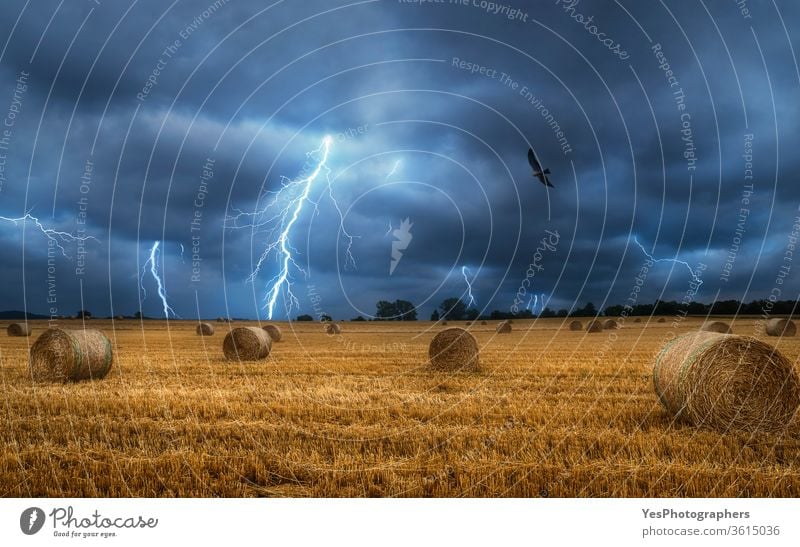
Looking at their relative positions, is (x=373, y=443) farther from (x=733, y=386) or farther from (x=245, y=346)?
(x=245, y=346)

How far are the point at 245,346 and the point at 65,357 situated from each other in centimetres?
655

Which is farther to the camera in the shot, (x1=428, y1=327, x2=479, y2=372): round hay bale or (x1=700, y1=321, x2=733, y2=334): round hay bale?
(x1=700, y1=321, x2=733, y2=334): round hay bale

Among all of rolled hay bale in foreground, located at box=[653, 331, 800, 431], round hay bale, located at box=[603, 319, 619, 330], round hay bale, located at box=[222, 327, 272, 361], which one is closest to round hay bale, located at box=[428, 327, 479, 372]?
round hay bale, located at box=[222, 327, 272, 361]

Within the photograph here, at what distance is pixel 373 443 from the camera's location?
7188 mm

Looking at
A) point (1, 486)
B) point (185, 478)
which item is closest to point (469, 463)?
point (185, 478)

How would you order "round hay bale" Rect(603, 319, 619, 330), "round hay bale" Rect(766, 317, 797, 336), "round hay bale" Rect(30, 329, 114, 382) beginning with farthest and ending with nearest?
1. "round hay bale" Rect(603, 319, 619, 330)
2. "round hay bale" Rect(766, 317, 797, 336)
3. "round hay bale" Rect(30, 329, 114, 382)

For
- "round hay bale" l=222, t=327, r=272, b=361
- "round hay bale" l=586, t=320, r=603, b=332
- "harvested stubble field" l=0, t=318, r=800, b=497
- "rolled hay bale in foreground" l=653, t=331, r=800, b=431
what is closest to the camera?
"harvested stubble field" l=0, t=318, r=800, b=497

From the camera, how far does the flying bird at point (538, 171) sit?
8747mm

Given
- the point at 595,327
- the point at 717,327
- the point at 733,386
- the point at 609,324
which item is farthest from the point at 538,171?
the point at 609,324

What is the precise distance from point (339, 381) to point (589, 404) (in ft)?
20.4
